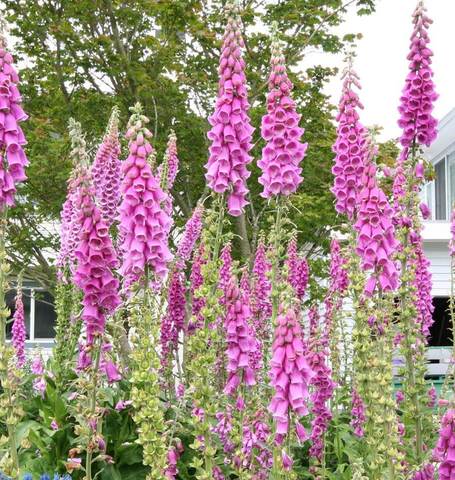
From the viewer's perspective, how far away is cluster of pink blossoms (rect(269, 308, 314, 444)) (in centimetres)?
412

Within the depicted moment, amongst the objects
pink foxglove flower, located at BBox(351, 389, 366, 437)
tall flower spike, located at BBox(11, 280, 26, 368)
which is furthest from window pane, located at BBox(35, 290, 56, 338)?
pink foxglove flower, located at BBox(351, 389, 366, 437)

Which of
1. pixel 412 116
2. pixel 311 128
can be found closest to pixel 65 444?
pixel 412 116

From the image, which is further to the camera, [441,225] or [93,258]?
[441,225]

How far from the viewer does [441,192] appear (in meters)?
26.9

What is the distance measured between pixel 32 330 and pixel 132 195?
20.3m

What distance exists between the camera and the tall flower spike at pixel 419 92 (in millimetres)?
6312

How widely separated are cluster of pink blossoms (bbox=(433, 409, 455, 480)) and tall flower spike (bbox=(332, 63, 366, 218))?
6.59 feet

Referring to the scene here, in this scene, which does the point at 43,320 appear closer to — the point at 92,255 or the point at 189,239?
→ the point at 189,239

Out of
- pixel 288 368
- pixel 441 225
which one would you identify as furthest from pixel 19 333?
pixel 441 225

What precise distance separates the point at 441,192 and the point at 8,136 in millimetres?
23650

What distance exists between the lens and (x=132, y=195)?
4.37 m

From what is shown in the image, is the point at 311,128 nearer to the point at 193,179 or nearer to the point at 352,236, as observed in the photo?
the point at 193,179

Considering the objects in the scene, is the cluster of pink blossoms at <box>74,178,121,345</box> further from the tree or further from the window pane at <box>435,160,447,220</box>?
the window pane at <box>435,160,447,220</box>

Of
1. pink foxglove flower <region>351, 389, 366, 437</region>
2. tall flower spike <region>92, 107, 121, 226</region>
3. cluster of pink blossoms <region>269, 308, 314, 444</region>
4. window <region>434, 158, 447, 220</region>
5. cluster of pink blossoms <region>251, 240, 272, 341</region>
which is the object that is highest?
window <region>434, 158, 447, 220</region>
